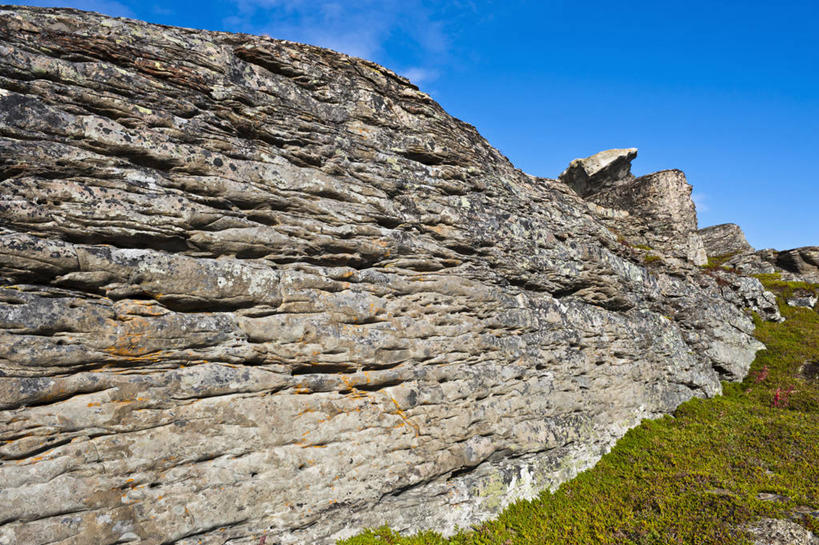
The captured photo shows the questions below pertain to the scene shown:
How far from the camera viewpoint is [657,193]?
2984 cm

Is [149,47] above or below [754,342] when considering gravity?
above

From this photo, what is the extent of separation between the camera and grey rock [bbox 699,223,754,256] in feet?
181

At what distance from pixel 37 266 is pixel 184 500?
632 cm

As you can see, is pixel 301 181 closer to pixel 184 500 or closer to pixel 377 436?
pixel 377 436

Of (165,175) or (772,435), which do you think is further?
(772,435)

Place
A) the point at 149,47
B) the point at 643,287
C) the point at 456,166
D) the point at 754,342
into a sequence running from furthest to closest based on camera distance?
the point at 754,342 → the point at 643,287 → the point at 456,166 → the point at 149,47

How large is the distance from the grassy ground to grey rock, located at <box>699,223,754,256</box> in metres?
43.0

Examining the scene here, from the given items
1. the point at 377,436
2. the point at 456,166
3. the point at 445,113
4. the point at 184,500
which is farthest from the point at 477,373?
the point at 445,113

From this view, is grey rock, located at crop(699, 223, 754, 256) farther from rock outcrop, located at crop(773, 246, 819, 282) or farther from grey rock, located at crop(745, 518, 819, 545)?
grey rock, located at crop(745, 518, 819, 545)

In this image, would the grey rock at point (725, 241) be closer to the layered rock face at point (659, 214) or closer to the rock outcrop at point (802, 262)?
the rock outcrop at point (802, 262)

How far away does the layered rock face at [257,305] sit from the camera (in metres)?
8.80

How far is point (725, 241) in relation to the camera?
56062 millimetres

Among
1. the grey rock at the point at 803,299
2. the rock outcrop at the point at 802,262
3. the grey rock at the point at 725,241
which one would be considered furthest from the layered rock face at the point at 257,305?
the grey rock at the point at 725,241

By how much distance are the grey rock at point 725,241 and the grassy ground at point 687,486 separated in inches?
1694
